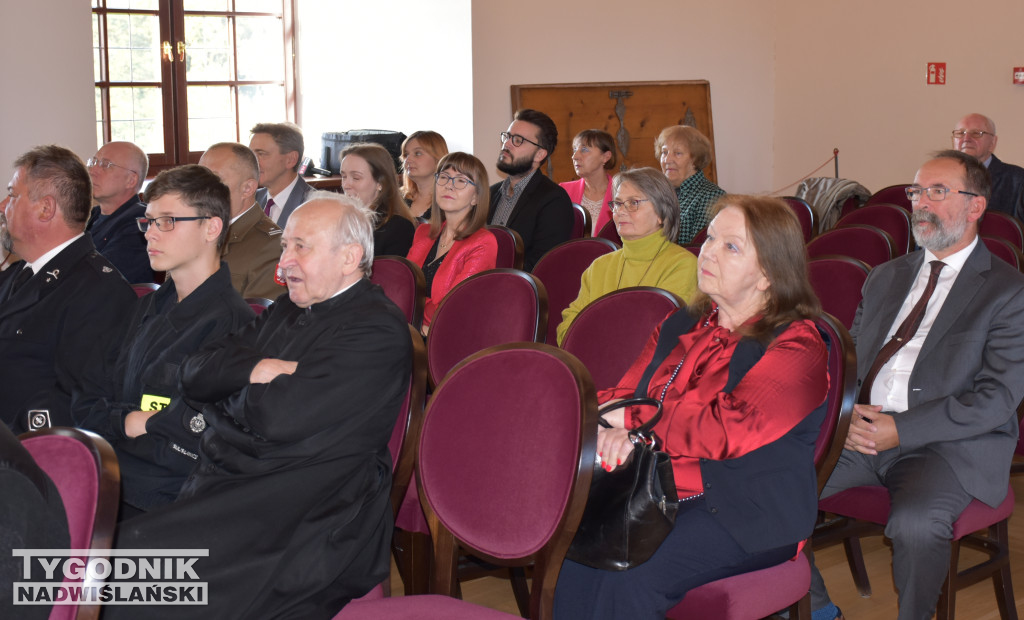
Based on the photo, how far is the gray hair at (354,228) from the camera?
2141mm

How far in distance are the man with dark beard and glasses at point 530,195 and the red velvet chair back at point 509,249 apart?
0.67ft

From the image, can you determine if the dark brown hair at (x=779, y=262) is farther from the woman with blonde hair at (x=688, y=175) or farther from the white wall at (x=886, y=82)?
the white wall at (x=886, y=82)

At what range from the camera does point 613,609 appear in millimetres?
1925

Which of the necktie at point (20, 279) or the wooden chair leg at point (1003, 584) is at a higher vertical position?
the necktie at point (20, 279)

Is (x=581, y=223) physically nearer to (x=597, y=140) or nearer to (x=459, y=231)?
(x=597, y=140)

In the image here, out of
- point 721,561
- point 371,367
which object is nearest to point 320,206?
point 371,367

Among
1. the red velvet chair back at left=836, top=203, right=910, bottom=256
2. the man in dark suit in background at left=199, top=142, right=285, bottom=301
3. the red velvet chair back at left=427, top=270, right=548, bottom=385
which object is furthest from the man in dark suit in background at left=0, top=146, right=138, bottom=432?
the red velvet chair back at left=836, top=203, right=910, bottom=256

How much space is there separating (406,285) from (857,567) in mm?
1705

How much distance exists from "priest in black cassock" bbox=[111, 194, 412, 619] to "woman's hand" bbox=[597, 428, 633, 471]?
0.43 metres

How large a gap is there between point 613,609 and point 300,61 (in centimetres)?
714

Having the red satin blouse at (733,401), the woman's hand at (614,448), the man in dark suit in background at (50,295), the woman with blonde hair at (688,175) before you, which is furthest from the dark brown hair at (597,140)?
the woman's hand at (614,448)

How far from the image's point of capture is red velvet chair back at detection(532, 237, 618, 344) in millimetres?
3568

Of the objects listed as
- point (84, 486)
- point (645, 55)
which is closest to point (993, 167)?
point (645, 55)

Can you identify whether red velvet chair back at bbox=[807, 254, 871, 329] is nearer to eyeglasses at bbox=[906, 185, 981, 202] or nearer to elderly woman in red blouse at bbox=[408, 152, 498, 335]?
eyeglasses at bbox=[906, 185, 981, 202]
